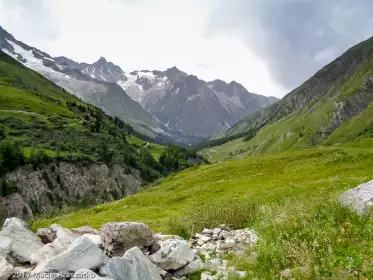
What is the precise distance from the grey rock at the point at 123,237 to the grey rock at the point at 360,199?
9.78 metres

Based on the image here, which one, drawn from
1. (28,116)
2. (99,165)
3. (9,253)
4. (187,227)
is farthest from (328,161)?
(28,116)

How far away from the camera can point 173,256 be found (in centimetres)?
1450

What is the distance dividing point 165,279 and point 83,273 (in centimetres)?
390

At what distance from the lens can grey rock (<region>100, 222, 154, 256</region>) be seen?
48.9 ft

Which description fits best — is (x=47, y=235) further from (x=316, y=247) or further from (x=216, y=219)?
(x=316, y=247)

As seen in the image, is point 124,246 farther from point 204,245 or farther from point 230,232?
point 230,232

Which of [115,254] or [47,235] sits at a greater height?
[115,254]

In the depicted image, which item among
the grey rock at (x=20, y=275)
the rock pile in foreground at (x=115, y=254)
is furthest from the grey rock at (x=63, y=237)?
the grey rock at (x=20, y=275)

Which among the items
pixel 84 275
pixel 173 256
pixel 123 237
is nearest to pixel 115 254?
pixel 123 237

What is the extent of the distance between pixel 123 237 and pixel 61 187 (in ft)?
423

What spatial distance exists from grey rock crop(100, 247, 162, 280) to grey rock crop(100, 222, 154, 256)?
1912 millimetres

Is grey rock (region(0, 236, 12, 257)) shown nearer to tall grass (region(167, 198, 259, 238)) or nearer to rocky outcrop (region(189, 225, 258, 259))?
rocky outcrop (region(189, 225, 258, 259))

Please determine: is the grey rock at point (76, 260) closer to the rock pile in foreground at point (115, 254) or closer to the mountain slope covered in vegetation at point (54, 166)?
the rock pile in foreground at point (115, 254)

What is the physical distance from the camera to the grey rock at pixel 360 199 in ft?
53.8
